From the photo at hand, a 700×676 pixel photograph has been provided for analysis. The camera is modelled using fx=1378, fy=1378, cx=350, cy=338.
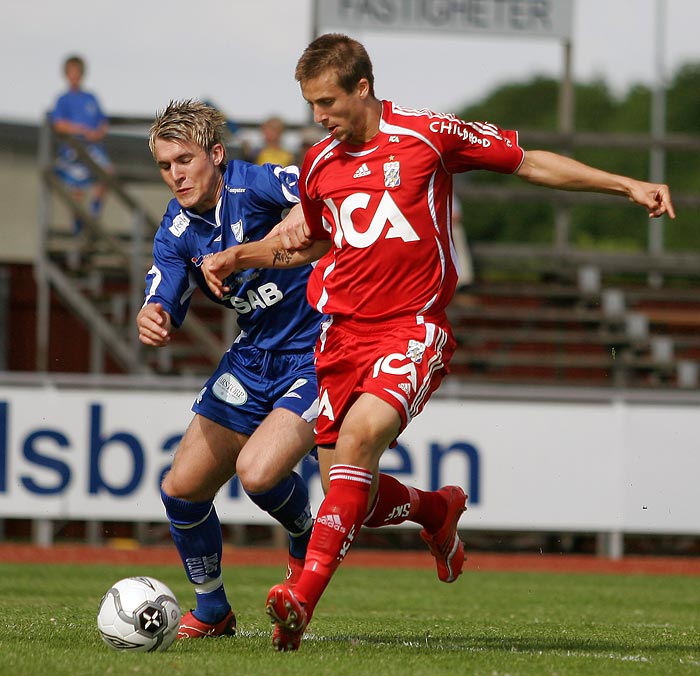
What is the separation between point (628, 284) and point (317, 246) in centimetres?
1431

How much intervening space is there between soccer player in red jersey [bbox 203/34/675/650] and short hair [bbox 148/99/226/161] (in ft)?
1.89

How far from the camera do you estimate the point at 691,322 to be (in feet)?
61.6

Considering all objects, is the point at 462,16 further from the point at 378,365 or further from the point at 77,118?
the point at 378,365

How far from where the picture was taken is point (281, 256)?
19.1 feet

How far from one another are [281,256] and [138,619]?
1601 millimetres

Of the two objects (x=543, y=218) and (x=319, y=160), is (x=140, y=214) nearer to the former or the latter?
(x=319, y=160)

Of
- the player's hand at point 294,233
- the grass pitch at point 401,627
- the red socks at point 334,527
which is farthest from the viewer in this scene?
the player's hand at point 294,233

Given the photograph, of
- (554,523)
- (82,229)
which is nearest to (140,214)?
(82,229)

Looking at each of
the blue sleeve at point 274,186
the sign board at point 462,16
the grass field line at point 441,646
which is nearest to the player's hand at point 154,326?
the blue sleeve at point 274,186

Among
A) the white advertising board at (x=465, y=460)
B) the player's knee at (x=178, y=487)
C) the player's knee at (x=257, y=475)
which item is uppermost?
the player's knee at (x=257, y=475)

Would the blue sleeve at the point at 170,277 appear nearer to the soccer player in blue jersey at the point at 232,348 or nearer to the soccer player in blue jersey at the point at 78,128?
the soccer player in blue jersey at the point at 232,348

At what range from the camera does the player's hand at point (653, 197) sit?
5.31 meters

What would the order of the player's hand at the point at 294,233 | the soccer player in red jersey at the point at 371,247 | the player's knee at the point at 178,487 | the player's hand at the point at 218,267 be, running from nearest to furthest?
the soccer player in red jersey at the point at 371,247
the player's hand at the point at 218,267
the player's hand at the point at 294,233
the player's knee at the point at 178,487

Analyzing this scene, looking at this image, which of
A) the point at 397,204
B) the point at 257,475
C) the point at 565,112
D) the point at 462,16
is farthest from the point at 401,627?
the point at 565,112
